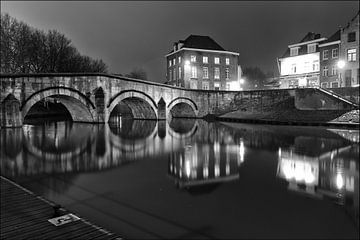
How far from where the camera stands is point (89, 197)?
24.4 feet

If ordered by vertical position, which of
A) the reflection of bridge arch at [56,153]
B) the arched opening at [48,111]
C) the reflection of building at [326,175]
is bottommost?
the reflection of building at [326,175]

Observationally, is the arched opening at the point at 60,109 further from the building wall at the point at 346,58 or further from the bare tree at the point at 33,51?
the building wall at the point at 346,58

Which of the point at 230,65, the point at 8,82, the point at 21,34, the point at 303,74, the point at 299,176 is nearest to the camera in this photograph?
the point at 299,176

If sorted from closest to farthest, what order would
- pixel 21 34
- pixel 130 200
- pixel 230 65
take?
pixel 130 200
pixel 21 34
pixel 230 65

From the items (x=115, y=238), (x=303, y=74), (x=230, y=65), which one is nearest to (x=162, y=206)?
(x=115, y=238)

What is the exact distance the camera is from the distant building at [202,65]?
2151 inches

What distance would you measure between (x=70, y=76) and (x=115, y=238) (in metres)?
25.0

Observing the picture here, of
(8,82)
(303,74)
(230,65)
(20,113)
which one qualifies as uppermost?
(230,65)

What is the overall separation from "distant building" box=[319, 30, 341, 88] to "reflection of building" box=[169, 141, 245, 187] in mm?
32205

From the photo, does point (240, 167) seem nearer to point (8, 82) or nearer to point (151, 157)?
point (151, 157)

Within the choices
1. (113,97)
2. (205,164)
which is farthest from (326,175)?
(113,97)

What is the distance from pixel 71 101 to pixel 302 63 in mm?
36829

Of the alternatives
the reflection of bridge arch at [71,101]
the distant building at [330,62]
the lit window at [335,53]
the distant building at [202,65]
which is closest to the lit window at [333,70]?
the distant building at [330,62]

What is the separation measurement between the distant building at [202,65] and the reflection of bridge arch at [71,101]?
26.1 m
